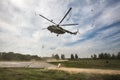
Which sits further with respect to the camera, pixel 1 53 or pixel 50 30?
pixel 1 53

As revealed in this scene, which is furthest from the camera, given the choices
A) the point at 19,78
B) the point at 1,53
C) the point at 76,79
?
the point at 1,53

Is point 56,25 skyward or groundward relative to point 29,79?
skyward

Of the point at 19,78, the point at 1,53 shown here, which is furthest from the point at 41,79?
the point at 1,53

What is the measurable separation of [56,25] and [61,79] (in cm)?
2031

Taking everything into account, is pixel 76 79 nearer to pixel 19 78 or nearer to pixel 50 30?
pixel 19 78

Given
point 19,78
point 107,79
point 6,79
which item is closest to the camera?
point 6,79

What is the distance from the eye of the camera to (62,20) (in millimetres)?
41250

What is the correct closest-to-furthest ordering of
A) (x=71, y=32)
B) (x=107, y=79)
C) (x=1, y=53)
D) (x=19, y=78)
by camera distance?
(x=19, y=78) → (x=107, y=79) → (x=71, y=32) → (x=1, y=53)

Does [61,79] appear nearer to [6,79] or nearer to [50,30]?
[6,79]

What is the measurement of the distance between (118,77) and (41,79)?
1287 cm

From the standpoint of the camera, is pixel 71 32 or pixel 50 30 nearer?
pixel 50 30

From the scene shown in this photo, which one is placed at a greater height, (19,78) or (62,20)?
(62,20)

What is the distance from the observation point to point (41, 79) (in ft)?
70.8

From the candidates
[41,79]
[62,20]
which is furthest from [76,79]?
[62,20]
